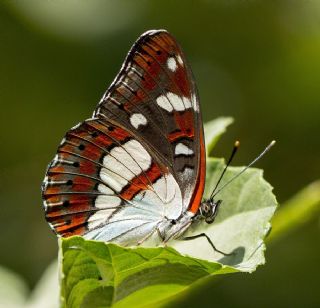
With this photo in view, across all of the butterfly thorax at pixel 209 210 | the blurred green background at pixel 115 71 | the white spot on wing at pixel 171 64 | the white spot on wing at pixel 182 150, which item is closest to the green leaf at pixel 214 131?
the white spot on wing at pixel 182 150

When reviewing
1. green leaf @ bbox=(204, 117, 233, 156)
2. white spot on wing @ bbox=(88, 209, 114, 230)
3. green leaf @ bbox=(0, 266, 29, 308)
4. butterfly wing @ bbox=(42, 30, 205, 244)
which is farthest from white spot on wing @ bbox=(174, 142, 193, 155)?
green leaf @ bbox=(0, 266, 29, 308)

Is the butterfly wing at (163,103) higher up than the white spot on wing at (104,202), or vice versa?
the butterfly wing at (163,103)

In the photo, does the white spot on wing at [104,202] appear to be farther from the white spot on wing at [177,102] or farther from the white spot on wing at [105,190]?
the white spot on wing at [177,102]

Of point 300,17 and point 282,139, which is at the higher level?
point 300,17

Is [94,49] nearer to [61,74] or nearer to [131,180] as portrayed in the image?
[61,74]

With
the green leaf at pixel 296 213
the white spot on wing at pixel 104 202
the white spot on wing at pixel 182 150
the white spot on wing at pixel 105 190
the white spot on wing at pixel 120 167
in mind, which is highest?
the white spot on wing at pixel 182 150

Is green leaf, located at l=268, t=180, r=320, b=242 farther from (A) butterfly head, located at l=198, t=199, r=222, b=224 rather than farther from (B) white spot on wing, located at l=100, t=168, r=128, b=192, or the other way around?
(B) white spot on wing, located at l=100, t=168, r=128, b=192

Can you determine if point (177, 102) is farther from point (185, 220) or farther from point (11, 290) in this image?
point (11, 290)

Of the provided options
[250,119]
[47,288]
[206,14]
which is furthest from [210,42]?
[47,288]
